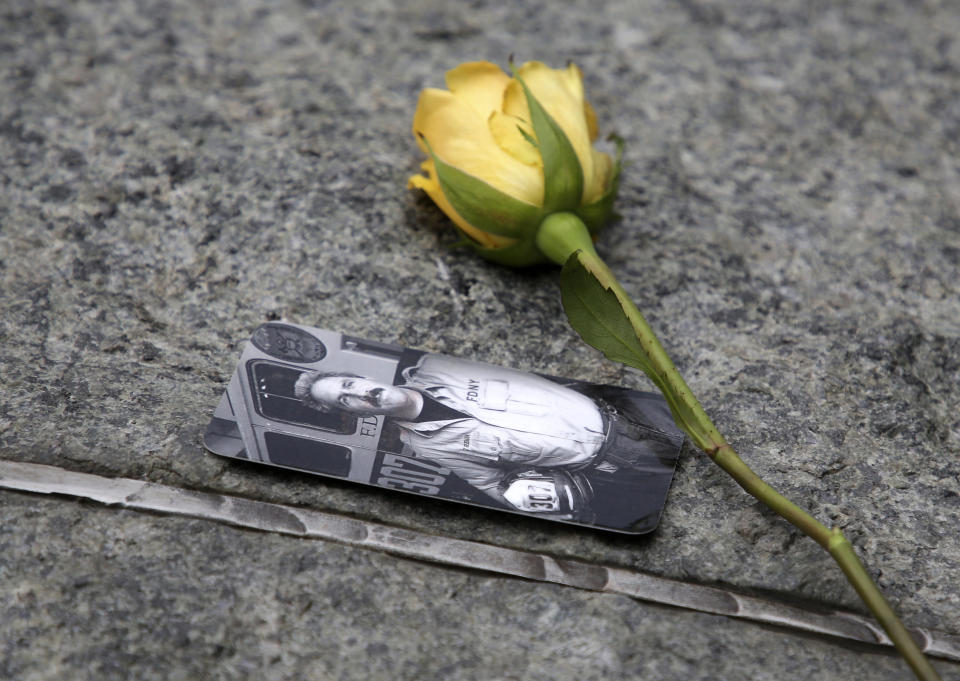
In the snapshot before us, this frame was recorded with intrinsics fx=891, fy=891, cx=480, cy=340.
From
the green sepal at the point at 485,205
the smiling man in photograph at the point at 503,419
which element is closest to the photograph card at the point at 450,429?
the smiling man in photograph at the point at 503,419

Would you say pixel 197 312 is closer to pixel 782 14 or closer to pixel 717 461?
pixel 717 461

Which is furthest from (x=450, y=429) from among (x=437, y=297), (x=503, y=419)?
(x=437, y=297)

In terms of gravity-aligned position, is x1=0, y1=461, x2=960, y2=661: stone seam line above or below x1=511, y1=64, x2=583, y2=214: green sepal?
below

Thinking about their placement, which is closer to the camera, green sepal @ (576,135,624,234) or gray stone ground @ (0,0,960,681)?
gray stone ground @ (0,0,960,681)

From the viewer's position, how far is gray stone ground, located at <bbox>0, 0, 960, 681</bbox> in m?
0.55

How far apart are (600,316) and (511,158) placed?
6.1 inches

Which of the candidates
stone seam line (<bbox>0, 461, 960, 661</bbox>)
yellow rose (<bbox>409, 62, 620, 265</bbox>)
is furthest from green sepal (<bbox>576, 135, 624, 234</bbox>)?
stone seam line (<bbox>0, 461, 960, 661</bbox>)

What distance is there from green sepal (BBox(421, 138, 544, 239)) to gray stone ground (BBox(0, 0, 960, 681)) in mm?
78

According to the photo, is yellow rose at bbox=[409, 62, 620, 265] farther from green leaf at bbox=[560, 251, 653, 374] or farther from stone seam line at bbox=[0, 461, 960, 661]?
stone seam line at bbox=[0, 461, 960, 661]

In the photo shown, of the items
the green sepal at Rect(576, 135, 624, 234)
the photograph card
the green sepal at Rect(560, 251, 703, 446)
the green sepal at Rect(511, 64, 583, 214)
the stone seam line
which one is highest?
the green sepal at Rect(511, 64, 583, 214)

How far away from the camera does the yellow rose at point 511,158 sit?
0.68 metres

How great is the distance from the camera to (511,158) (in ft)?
2.24

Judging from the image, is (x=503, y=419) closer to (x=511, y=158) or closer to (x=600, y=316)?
(x=600, y=316)

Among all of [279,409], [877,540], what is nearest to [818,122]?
[877,540]
